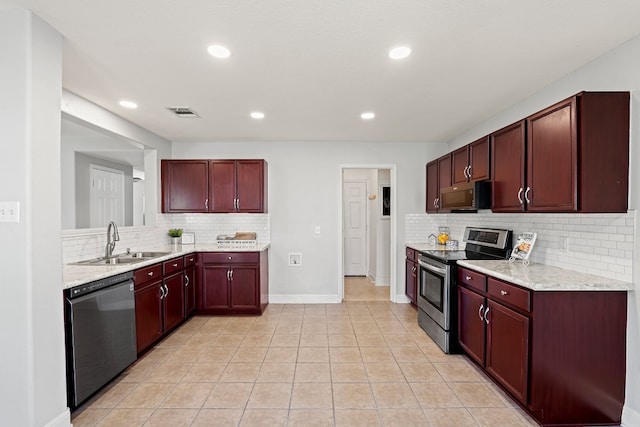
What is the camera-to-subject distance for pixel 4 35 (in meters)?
1.76

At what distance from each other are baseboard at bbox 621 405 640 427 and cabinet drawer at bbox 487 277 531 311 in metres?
0.83

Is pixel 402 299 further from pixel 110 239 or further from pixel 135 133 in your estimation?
pixel 135 133

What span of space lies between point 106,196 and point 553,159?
13.8ft

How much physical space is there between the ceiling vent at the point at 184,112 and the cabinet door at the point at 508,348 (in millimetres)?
3338

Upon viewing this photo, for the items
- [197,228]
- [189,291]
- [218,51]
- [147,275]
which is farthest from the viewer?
[197,228]

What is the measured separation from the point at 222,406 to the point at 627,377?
2644 millimetres

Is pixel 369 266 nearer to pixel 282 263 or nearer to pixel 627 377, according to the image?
pixel 282 263

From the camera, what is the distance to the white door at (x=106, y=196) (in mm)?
3422

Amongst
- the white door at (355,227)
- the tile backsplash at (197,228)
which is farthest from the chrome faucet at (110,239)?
the white door at (355,227)

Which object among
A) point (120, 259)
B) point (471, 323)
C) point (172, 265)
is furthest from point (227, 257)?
point (471, 323)

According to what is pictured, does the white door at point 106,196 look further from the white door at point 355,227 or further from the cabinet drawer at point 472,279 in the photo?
the white door at point 355,227

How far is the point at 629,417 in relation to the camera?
6.60ft

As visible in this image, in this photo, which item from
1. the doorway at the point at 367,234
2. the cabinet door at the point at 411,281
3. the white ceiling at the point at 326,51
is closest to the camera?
the white ceiling at the point at 326,51

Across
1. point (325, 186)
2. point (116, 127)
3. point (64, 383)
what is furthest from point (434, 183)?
point (64, 383)
